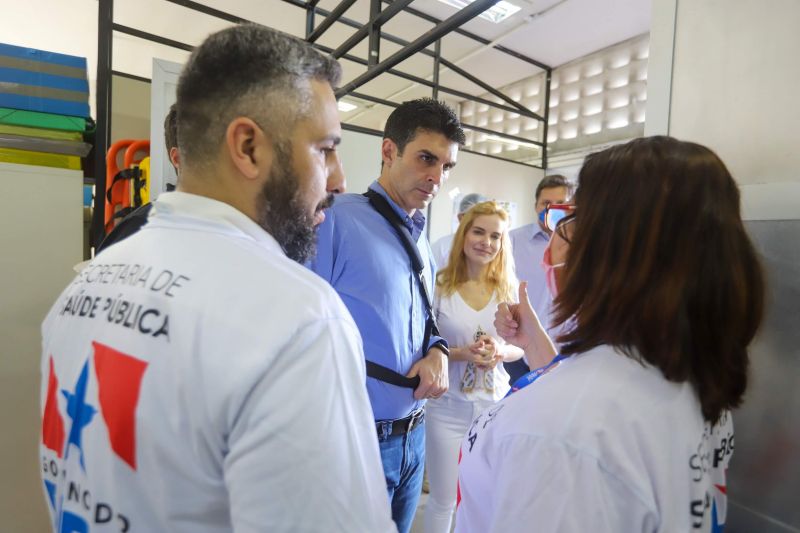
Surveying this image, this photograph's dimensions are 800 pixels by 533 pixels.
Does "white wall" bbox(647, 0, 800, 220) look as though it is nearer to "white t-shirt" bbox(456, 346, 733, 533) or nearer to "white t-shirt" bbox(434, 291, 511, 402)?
"white t-shirt" bbox(456, 346, 733, 533)

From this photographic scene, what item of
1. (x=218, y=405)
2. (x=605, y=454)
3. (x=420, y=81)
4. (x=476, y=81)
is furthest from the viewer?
(x=476, y=81)

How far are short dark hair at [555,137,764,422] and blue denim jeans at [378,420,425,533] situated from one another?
2.89 ft

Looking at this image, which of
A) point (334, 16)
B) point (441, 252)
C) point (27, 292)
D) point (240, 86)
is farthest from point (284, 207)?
point (441, 252)

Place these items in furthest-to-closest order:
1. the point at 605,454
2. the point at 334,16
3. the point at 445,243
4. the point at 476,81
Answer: the point at 476,81 < the point at 445,243 < the point at 334,16 < the point at 605,454

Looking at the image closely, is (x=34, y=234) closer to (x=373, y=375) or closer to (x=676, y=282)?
(x=373, y=375)

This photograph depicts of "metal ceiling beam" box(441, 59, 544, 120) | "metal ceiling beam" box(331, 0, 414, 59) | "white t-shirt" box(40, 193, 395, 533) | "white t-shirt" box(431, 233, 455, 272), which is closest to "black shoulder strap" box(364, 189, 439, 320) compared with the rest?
"metal ceiling beam" box(331, 0, 414, 59)

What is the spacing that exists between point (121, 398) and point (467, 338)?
5.24 ft

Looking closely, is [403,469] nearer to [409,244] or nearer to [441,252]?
[409,244]

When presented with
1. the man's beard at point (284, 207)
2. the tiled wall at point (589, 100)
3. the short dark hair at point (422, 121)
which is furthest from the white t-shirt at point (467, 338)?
the tiled wall at point (589, 100)

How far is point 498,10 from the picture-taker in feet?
11.9

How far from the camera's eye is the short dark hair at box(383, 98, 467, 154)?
1550 mm

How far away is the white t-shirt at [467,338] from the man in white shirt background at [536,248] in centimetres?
63

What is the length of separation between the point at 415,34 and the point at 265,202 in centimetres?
404

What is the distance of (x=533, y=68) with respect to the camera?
188 inches
